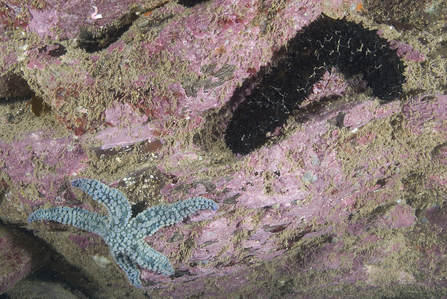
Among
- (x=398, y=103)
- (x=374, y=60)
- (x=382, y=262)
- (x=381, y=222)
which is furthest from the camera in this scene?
(x=382, y=262)

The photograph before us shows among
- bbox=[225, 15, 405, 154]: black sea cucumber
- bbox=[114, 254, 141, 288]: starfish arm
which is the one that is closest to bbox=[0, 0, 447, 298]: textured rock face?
bbox=[225, 15, 405, 154]: black sea cucumber

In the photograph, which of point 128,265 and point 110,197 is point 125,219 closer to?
point 110,197

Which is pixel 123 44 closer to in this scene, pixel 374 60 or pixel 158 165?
pixel 158 165

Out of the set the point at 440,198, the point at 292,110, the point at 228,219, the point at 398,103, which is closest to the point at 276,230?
the point at 228,219

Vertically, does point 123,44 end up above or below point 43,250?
above

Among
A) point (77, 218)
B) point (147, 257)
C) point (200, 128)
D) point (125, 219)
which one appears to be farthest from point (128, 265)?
point (200, 128)

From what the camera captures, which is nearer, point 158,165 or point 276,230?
point 158,165

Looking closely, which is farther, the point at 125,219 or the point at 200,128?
the point at 200,128

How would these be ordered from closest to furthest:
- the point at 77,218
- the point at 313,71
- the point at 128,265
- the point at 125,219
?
the point at 313,71, the point at 125,219, the point at 77,218, the point at 128,265

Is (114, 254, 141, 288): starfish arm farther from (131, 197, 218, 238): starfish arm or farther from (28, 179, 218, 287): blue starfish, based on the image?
(131, 197, 218, 238): starfish arm
